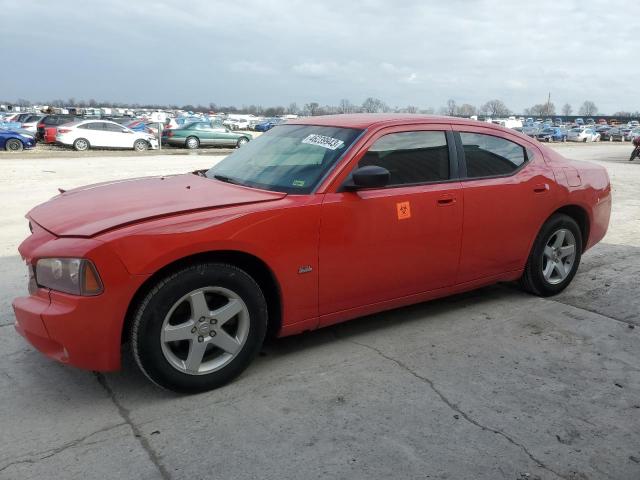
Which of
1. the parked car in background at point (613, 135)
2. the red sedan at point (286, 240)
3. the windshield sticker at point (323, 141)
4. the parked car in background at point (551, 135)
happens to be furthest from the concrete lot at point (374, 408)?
the parked car in background at point (613, 135)

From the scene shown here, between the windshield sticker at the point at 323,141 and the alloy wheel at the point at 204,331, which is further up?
the windshield sticker at the point at 323,141

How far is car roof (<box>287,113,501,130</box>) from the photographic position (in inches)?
155

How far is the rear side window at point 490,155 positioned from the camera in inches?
169

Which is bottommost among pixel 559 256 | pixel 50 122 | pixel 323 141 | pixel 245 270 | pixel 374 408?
pixel 374 408

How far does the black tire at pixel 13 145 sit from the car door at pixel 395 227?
2237 centimetres

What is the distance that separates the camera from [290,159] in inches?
152

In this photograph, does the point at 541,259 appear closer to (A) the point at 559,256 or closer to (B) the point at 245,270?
(A) the point at 559,256

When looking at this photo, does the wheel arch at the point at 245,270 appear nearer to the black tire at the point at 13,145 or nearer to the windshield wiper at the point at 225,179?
the windshield wiper at the point at 225,179

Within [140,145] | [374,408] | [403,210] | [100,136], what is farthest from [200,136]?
[374,408]

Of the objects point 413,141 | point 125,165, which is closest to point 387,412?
point 413,141

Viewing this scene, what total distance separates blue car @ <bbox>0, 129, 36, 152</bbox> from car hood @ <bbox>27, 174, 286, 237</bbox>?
21.2 metres

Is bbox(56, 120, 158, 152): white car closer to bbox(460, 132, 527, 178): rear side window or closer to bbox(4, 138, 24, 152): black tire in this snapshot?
bbox(4, 138, 24, 152): black tire

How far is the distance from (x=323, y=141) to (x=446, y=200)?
0.99 meters

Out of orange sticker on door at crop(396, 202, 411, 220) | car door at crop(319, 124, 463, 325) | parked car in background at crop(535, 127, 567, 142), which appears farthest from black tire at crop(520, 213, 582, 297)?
parked car in background at crop(535, 127, 567, 142)
